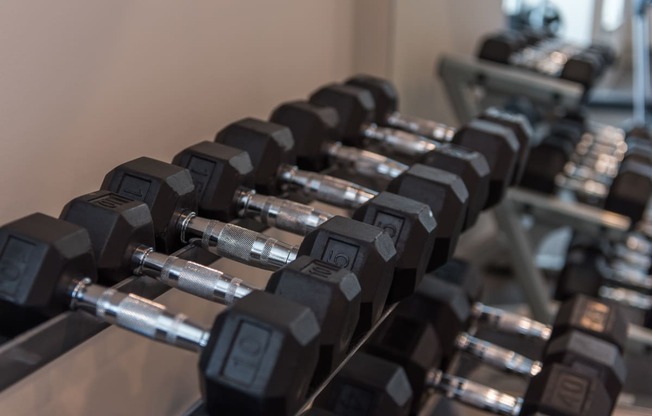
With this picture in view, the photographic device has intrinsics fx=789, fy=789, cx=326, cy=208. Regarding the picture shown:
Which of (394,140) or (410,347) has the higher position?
(394,140)

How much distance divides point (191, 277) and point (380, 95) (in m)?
0.63

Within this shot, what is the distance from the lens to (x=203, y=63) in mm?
1096

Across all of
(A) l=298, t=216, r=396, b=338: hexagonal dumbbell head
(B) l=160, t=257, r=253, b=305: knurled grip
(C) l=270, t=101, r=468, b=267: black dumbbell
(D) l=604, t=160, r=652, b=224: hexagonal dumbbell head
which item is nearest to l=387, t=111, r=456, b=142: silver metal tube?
(C) l=270, t=101, r=468, b=267: black dumbbell

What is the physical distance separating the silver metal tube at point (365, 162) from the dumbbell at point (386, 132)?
1.0 inches

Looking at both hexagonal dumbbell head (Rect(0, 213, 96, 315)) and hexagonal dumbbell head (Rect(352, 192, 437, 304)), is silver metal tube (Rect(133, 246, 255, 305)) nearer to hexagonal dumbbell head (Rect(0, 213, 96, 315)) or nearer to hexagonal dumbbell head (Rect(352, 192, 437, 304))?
hexagonal dumbbell head (Rect(0, 213, 96, 315))

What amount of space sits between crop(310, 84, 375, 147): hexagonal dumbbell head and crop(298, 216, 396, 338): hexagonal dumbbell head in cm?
40

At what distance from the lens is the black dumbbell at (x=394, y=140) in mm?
995

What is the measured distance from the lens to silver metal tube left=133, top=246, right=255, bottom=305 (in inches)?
27.4

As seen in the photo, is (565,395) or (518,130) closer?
(565,395)

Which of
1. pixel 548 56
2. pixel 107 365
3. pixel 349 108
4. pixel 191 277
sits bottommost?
pixel 107 365

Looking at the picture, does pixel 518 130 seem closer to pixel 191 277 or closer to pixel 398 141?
pixel 398 141

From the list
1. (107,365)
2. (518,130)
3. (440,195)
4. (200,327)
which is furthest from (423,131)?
(200,327)

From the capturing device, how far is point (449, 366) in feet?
3.88

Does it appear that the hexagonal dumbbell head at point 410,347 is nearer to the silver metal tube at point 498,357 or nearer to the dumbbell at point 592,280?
the silver metal tube at point 498,357
